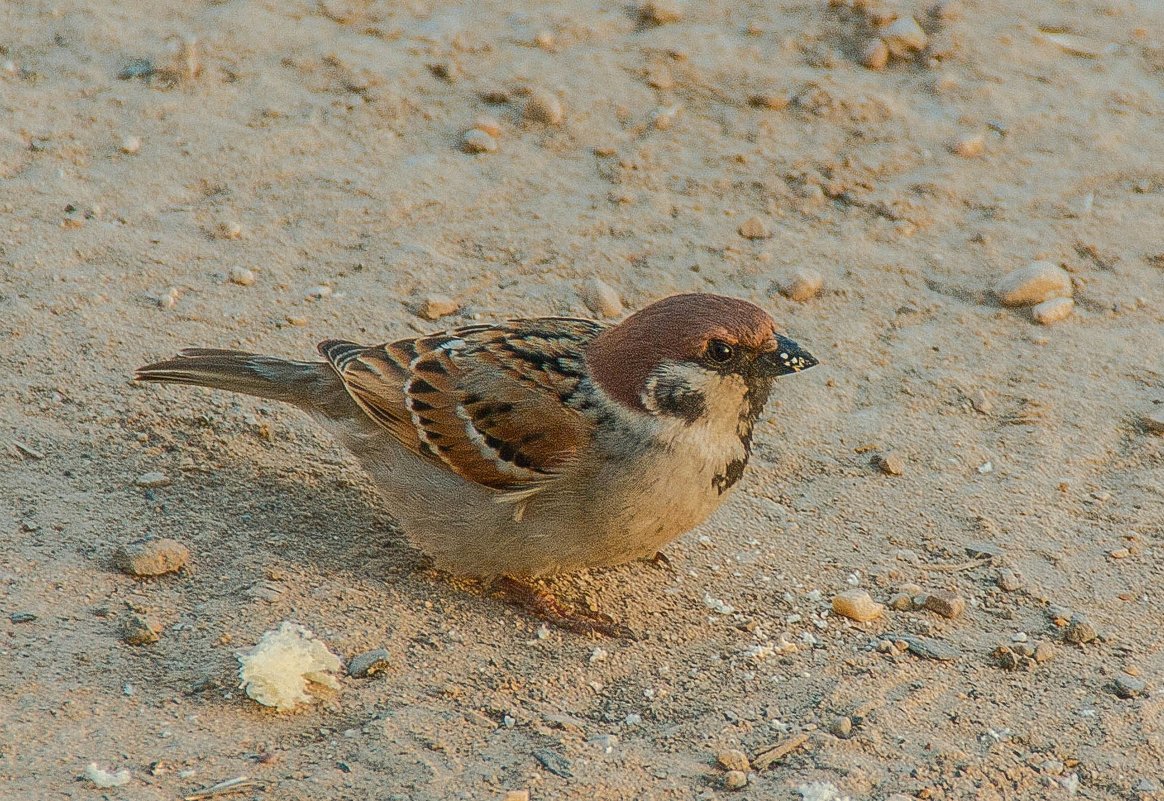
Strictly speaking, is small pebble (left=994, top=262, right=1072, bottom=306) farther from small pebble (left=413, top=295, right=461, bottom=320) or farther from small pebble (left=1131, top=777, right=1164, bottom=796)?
small pebble (left=1131, top=777, right=1164, bottom=796)

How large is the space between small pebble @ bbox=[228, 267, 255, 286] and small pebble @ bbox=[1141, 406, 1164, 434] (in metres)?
3.42

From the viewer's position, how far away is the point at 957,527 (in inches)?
185

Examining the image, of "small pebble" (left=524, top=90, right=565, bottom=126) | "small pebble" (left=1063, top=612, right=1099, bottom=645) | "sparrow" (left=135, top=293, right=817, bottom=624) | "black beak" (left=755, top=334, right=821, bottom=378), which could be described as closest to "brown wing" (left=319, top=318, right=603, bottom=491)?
"sparrow" (left=135, top=293, right=817, bottom=624)

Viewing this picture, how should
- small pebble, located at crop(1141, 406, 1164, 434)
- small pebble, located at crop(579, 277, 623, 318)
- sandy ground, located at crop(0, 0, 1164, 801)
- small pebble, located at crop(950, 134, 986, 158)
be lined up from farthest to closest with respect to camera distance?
small pebble, located at crop(950, 134, 986, 158)
small pebble, located at crop(579, 277, 623, 318)
small pebble, located at crop(1141, 406, 1164, 434)
sandy ground, located at crop(0, 0, 1164, 801)

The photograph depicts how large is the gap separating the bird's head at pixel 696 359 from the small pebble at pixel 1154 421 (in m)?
1.74

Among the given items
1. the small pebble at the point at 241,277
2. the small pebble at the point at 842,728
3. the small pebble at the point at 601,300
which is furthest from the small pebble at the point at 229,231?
the small pebble at the point at 842,728

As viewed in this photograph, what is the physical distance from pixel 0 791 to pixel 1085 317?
4491mm

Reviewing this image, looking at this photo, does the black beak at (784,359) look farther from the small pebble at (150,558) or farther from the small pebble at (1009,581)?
the small pebble at (150,558)

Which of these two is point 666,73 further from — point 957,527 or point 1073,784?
point 1073,784

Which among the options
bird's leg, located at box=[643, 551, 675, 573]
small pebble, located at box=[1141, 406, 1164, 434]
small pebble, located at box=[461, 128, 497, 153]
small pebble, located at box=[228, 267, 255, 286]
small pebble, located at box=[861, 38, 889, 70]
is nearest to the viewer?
bird's leg, located at box=[643, 551, 675, 573]

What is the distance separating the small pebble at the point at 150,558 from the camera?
4023 mm

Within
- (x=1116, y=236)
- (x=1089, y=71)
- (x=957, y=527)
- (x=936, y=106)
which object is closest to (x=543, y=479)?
(x=957, y=527)

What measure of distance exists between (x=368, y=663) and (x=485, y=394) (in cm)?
93

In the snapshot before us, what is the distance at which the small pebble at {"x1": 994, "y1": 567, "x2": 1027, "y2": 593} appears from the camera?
4.39 metres
